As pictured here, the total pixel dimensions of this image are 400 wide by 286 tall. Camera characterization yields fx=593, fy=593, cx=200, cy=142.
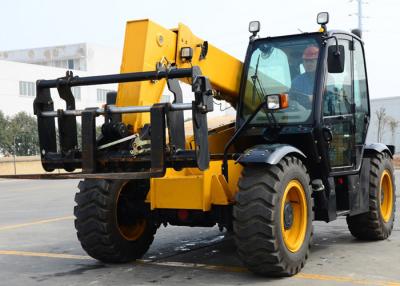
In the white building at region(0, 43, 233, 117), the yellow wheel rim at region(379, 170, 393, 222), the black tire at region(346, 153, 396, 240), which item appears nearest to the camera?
the black tire at region(346, 153, 396, 240)

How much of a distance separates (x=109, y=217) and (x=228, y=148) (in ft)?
5.12

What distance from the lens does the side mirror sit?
688 cm

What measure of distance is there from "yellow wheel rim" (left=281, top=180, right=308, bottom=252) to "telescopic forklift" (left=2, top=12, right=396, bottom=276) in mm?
12

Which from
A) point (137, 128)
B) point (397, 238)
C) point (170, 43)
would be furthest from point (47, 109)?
point (397, 238)

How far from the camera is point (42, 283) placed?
20.2 ft

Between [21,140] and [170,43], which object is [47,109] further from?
[21,140]

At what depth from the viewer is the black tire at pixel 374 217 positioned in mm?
7922

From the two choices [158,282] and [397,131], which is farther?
[397,131]

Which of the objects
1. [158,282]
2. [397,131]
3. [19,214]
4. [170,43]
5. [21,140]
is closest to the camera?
[158,282]

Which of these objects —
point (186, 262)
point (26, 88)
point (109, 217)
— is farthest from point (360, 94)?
point (26, 88)

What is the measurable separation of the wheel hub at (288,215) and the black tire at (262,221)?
252mm

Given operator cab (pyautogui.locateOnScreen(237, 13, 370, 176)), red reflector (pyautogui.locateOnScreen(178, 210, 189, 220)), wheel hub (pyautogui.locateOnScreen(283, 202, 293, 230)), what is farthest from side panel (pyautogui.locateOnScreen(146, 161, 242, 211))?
operator cab (pyautogui.locateOnScreen(237, 13, 370, 176))

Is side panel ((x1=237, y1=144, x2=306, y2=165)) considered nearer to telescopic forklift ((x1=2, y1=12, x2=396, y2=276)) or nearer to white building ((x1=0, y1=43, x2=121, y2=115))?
telescopic forklift ((x1=2, y1=12, x2=396, y2=276))

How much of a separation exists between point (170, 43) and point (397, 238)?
433cm
